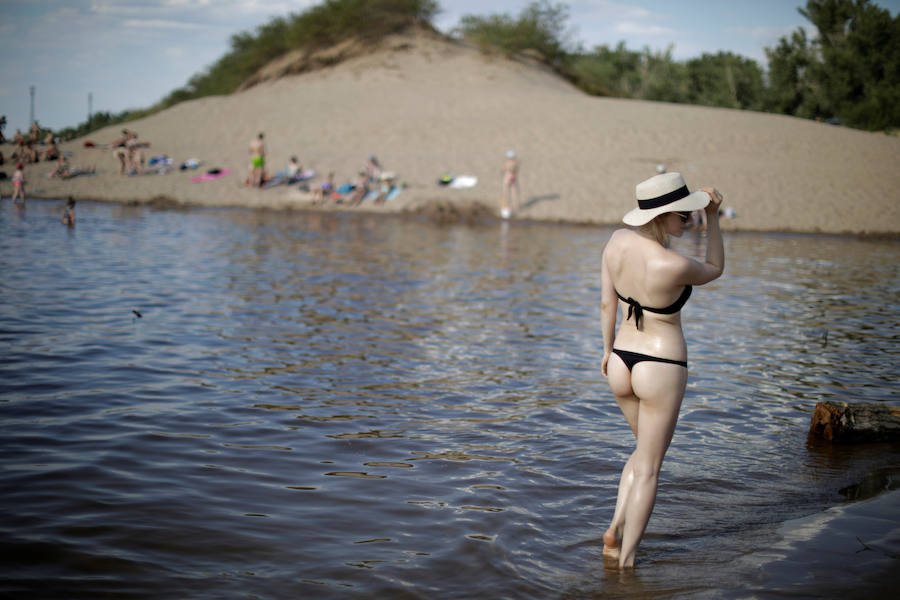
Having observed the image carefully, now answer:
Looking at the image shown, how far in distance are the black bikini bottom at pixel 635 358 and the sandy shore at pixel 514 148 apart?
76.4 ft

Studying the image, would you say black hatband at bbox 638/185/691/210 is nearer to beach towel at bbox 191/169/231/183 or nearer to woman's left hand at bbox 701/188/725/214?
woman's left hand at bbox 701/188/725/214

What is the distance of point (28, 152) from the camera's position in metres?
35.7

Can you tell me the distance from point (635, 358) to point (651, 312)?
0.24 metres

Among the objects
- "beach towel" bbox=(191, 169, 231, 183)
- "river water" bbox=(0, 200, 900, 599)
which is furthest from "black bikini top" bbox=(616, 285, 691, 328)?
"beach towel" bbox=(191, 169, 231, 183)

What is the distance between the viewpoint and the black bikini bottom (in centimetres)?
392

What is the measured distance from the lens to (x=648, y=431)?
13.1 feet

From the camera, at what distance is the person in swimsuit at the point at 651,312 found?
3.87 metres

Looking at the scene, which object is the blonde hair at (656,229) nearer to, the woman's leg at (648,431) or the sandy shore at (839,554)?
the woman's leg at (648,431)

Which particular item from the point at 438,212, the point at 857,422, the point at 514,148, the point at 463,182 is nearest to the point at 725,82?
the point at 514,148

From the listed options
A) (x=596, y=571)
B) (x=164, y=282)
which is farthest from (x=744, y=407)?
(x=164, y=282)

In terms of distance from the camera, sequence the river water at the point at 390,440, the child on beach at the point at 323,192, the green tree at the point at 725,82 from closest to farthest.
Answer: the river water at the point at 390,440, the child on beach at the point at 323,192, the green tree at the point at 725,82

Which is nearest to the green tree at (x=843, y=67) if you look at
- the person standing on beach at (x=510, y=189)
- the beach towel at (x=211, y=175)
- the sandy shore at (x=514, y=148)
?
the sandy shore at (x=514, y=148)

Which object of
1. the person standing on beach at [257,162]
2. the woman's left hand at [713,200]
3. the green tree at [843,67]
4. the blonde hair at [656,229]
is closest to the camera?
the woman's left hand at [713,200]

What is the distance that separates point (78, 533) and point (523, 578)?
8.06ft
